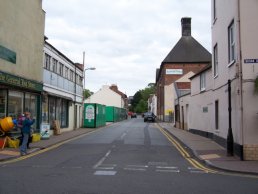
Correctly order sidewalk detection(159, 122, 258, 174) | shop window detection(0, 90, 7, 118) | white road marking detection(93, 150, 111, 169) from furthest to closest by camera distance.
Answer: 1. shop window detection(0, 90, 7, 118)
2. white road marking detection(93, 150, 111, 169)
3. sidewalk detection(159, 122, 258, 174)

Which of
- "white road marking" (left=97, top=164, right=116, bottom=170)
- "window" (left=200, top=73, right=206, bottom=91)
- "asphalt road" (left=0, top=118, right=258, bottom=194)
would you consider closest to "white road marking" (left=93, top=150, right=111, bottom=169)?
"asphalt road" (left=0, top=118, right=258, bottom=194)

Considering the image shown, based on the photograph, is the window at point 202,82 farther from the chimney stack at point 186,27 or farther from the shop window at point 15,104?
the chimney stack at point 186,27

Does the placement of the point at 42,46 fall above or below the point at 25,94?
above

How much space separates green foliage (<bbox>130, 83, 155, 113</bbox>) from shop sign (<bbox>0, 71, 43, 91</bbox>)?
13598cm

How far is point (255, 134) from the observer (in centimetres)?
1465

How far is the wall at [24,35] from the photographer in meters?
19.3

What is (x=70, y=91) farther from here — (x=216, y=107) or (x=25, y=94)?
(x=216, y=107)

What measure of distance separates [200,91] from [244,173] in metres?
15.7

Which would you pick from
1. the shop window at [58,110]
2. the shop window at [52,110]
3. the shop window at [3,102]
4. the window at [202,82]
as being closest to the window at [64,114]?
the shop window at [58,110]

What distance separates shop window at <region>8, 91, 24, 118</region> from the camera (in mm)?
20188

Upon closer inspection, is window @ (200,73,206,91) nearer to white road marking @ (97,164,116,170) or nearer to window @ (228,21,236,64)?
window @ (228,21,236,64)

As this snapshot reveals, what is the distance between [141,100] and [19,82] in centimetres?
14129

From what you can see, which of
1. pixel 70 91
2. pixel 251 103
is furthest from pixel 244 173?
pixel 70 91

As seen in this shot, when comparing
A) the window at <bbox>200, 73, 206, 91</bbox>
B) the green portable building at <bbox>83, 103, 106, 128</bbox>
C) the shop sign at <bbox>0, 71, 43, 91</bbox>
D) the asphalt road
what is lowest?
the asphalt road
